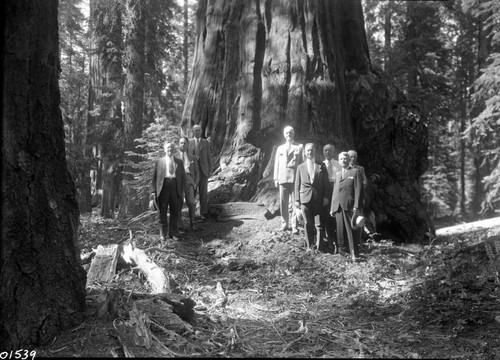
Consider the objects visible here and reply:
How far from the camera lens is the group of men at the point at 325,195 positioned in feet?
26.9

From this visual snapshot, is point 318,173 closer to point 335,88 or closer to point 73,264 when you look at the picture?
point 335,88

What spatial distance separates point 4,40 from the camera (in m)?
3.53

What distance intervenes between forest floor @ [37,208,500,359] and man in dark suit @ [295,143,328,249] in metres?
0.44

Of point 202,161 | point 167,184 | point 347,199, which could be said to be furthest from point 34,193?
point 202,161

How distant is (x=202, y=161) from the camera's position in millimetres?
9508

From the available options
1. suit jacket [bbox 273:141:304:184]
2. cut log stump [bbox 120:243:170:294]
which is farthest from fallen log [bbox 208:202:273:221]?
cut log stump [bbox 120:243:170:294]

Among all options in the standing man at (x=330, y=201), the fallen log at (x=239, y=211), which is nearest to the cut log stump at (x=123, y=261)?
the fallen log at (x=239, y=211)

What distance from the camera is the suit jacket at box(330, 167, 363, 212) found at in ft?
26.7

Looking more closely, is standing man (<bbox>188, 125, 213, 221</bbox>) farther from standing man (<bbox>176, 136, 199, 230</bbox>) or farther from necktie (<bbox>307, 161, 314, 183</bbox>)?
necktie (<bbox>307, 161, 314, 183</bbox>)

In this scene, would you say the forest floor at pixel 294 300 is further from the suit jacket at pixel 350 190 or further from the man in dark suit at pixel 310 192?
the suit jacket at pixel 350 190

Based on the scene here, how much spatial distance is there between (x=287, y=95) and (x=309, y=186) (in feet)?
9.51

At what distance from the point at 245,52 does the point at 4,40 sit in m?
7.86

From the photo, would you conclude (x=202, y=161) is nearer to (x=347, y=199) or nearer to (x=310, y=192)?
(x=310, y=192)

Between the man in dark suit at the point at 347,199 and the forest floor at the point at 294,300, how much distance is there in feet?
1.51
